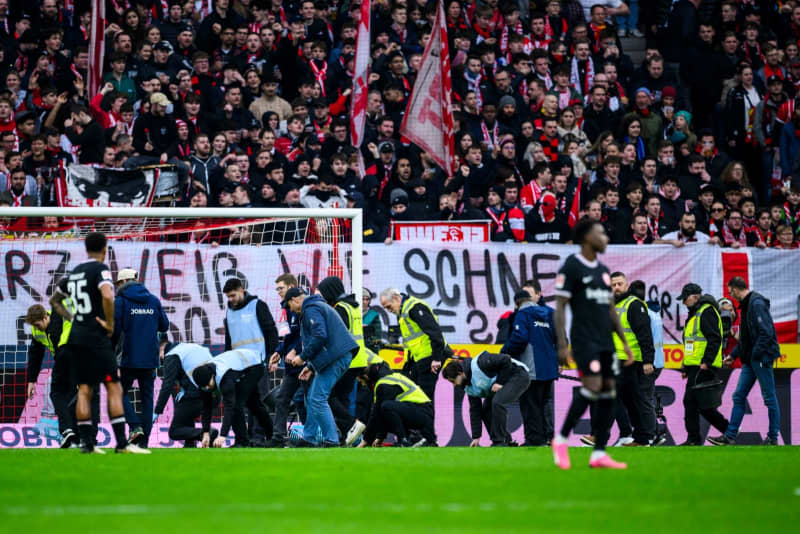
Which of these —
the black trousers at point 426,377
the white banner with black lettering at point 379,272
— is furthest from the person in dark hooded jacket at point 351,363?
the white banner with black lettering at point 379,272

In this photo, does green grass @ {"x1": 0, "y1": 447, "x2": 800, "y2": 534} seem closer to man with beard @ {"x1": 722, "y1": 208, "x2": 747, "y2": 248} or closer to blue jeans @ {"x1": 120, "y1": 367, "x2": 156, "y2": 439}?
blue jeans @ {"x1": 120, "y1": 367, "x2": 156, "y2": 439}

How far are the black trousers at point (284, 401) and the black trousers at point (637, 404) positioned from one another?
3745 millimetres

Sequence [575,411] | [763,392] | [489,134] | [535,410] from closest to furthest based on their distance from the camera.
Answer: [575,411]
[535,410]
[763,392]
[489,134]

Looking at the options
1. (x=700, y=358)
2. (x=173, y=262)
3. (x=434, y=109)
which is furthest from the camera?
(x=434, y=109)

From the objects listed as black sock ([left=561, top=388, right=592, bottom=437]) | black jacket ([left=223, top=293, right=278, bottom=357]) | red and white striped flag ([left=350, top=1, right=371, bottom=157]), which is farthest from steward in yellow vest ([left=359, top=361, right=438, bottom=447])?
red and white striped flag ([left=350, top=1, right=371, bottom=157])

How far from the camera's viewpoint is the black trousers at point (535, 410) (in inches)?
607

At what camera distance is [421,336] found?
15.9 m

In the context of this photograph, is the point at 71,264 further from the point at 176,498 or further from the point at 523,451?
the point at 176,498

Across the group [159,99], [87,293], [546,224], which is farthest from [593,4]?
[87,293]

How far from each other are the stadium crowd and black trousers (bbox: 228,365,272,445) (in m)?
4.29

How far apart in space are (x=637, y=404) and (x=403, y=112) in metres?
7.45

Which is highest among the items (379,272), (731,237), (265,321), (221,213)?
(221,213)

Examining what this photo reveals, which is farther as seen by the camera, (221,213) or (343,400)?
(221,213)

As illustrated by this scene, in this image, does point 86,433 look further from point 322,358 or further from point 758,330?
point 758,330
